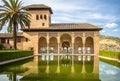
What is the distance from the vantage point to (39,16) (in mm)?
54594

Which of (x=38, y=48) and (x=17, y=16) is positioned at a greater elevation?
(x=17, y=16)

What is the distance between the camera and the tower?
54.2 m

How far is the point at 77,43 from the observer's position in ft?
177

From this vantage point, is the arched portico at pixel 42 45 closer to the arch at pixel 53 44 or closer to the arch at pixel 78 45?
the arch at pixel 53 44

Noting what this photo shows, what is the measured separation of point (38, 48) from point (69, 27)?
8727 millimetres

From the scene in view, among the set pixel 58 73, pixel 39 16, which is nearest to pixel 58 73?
pixel 58 73

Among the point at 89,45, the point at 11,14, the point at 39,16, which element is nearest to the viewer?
the point at 11,14

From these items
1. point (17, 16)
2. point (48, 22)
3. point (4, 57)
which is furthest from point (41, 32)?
point (4, 57)

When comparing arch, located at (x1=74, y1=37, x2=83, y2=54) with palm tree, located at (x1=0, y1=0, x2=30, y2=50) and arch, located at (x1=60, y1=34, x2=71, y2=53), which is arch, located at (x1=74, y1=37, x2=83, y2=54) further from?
palm tree, located at (x1=0, y1=0, x2=30, y2=50)

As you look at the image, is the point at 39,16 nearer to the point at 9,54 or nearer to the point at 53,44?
the point at 53,44

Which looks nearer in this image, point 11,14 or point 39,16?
point 11,14

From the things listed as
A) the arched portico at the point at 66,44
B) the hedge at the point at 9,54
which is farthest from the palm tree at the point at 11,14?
the arched portico at the point at 66,44

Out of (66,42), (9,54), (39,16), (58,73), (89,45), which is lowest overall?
(58,73)

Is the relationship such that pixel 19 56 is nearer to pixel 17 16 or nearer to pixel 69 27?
pixel 17 16
